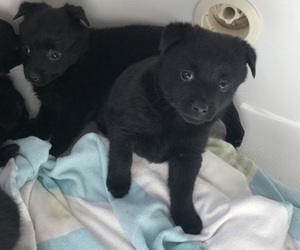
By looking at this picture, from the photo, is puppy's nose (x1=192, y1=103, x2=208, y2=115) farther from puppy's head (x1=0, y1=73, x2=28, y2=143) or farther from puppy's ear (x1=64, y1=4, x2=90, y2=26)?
puppy's head (x1=0, y1=73, x2=28, y2=143)

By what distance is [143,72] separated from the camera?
1379mm

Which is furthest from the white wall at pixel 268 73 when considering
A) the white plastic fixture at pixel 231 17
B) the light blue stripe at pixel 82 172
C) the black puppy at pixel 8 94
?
the light blue stripe at pixel 82 172

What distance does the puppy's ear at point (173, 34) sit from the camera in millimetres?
1246

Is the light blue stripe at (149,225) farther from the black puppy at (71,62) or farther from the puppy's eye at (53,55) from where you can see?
the puppy's eye at (53,55)

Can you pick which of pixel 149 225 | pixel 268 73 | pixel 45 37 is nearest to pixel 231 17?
pixel 268 73

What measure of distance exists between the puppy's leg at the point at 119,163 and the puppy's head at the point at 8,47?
1.36 ft

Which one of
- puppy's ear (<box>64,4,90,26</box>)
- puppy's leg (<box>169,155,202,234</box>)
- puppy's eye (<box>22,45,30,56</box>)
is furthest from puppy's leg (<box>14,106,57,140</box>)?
puppy's leg (<box>169,155,202,234</box>)

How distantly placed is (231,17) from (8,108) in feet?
2.46

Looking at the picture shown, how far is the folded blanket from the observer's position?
1.33 meters

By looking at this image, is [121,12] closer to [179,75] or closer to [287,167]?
[179,75]

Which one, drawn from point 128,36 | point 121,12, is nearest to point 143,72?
point 128,36

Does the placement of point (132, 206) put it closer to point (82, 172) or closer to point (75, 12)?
point (82, 172)

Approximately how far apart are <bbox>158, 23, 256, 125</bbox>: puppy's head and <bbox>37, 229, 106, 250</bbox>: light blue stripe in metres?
0.41

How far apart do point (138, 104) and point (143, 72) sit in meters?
0.09
